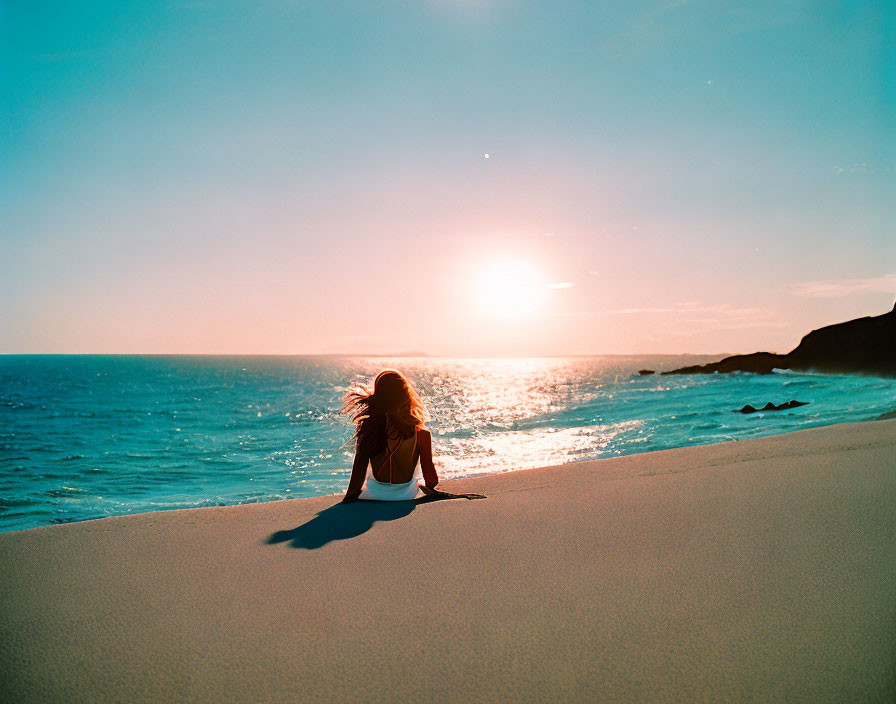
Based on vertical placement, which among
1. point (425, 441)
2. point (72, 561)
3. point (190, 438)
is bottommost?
point (190, 438)

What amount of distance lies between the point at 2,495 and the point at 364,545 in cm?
1240

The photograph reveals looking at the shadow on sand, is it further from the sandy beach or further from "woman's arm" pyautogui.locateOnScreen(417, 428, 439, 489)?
"woman's arm" pyautogui.locateOnScreen(417, 428, 439, 489)

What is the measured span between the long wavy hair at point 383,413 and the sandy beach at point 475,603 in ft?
3.04

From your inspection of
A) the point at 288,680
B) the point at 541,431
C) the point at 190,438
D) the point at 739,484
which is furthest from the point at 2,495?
the point at 541,431

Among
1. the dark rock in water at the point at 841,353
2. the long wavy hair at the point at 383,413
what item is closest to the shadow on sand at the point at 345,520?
the long wavy hair at the point at 383,413

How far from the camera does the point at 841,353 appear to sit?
2090 inches

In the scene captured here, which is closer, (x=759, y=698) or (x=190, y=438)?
(x=759, y=698)

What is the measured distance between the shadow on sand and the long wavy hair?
22.1 inches

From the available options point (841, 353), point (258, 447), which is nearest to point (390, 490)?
point (258, 447)

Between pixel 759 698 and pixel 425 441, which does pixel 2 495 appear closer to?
pixel 425 441

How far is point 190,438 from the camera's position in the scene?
21797 mm

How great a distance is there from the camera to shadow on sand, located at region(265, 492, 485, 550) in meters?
3.37

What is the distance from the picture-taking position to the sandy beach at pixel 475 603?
1.84m

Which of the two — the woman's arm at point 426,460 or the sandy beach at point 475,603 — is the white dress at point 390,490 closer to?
the woman's arm at point 426,460
